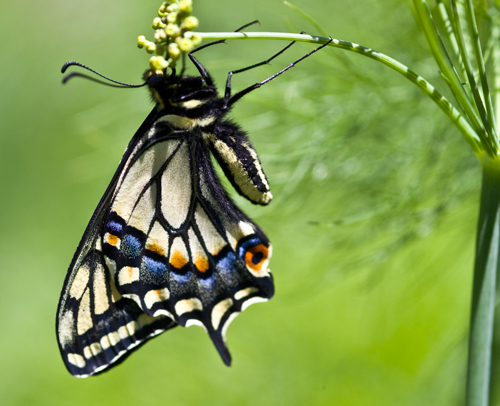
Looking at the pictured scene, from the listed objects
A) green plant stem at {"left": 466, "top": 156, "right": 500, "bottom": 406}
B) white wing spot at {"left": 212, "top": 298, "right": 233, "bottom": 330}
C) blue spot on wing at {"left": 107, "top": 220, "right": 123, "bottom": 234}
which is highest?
blue spot on wing at {"left": 107, "top": 220, "right": 123, "bottom": 234}

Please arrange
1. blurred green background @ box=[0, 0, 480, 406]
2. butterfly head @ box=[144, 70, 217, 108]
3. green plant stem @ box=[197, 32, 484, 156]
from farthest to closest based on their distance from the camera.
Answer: blurred green background @ box=[0, 0, 480, 406]
butterfly head @ box=[144, 70, 217, 108]
green plant stem @ box=[197, 32, 484, 156]

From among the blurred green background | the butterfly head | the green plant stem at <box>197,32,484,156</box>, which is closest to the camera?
the green plant stem at <box>197,32,484,156</box>

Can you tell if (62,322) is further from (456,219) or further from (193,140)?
(456,219)

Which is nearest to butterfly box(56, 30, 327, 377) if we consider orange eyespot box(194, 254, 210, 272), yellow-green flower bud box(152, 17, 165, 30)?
orange eyespot box(194, 254, 210, 272)

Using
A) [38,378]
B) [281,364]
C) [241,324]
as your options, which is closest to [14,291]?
[38,378]

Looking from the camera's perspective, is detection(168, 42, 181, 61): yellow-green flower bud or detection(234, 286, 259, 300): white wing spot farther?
detection(234, 286, 259, 300): white wing spot

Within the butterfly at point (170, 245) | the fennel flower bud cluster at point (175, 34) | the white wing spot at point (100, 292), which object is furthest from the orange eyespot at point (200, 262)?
the fennel flower bud cluster at point (175, 34)

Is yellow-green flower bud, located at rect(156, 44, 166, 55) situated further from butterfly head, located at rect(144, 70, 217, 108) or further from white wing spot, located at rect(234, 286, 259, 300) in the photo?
white wing spot, located at rect(234, 286, 259, 300)
